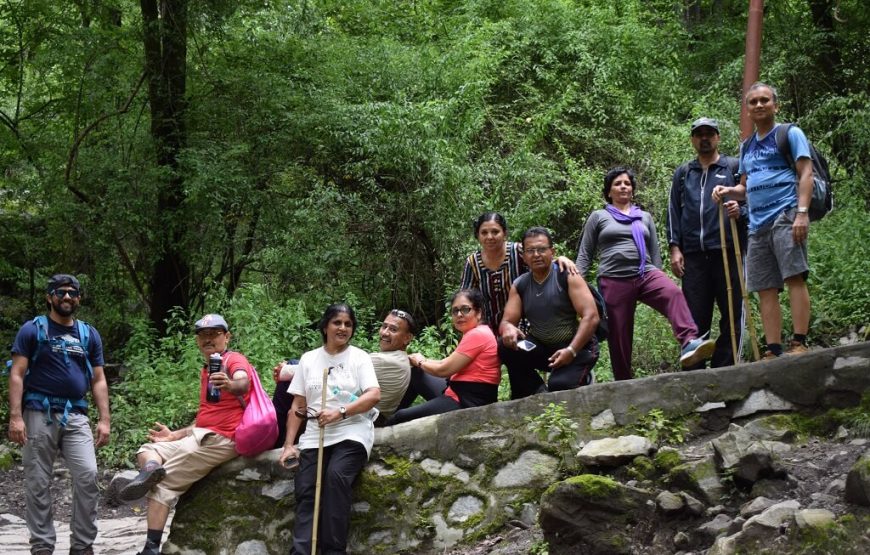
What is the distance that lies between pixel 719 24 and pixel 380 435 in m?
11.5

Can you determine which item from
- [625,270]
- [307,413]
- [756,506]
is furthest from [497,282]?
[756,506]

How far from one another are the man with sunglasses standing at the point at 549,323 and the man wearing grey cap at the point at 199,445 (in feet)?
5.32

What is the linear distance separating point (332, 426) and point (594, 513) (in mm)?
1612

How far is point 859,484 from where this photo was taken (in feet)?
12.7

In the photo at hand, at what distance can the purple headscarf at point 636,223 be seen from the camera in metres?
5.91

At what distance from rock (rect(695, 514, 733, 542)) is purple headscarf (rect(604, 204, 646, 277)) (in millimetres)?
1958

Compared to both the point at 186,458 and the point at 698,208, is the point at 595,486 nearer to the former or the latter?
the point at 698,208

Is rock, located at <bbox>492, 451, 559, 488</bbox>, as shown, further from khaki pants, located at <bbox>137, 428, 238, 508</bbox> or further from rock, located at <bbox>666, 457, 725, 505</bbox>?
khaki pants, located at <bbox>137, 428, 238, 508</bbox>

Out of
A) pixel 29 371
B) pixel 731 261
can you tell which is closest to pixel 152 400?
pixel 29 371

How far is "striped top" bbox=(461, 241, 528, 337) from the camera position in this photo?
6.05m

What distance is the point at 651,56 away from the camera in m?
13.8

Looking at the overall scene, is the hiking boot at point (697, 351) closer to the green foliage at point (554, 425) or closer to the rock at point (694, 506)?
the green foliage at point (554, 425)

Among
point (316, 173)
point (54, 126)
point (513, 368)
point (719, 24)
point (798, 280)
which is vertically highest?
point (719, 24)

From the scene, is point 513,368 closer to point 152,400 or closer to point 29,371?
point 29,371
